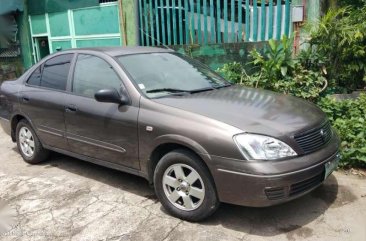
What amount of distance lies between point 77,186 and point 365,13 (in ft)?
15.9

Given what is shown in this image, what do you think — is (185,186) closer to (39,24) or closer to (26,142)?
(26,142)

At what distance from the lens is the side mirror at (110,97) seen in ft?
12.8

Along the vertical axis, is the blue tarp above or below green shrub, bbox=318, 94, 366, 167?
above

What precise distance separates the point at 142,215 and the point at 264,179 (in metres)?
1.32

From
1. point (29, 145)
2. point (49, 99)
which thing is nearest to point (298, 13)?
point (49, 99)

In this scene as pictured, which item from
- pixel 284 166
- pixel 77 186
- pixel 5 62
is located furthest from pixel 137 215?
pixel 5 62

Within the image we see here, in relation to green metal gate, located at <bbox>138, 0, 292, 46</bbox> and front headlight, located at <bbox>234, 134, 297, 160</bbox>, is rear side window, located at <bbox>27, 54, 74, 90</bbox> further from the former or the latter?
green metal gate, located at <bbox>138, 0, 292, 46</bbox>

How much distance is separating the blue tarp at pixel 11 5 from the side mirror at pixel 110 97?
8.90 m

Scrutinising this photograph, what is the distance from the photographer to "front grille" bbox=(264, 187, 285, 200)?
10.4ft

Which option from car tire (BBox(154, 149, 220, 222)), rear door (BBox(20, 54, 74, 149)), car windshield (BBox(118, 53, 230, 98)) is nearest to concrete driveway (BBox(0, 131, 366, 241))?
car tire (BBox(154, 149, 220, 222))

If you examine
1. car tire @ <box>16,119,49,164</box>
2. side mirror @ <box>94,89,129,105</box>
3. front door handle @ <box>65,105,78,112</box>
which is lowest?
car tire @ <box>16,119,49,164</box>

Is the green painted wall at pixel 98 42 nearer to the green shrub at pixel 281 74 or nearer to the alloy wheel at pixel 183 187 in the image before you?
the green shrub at pixel 281 74

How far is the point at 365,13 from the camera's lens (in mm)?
5988

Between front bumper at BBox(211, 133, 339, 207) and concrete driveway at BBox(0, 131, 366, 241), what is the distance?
0.36 meters
